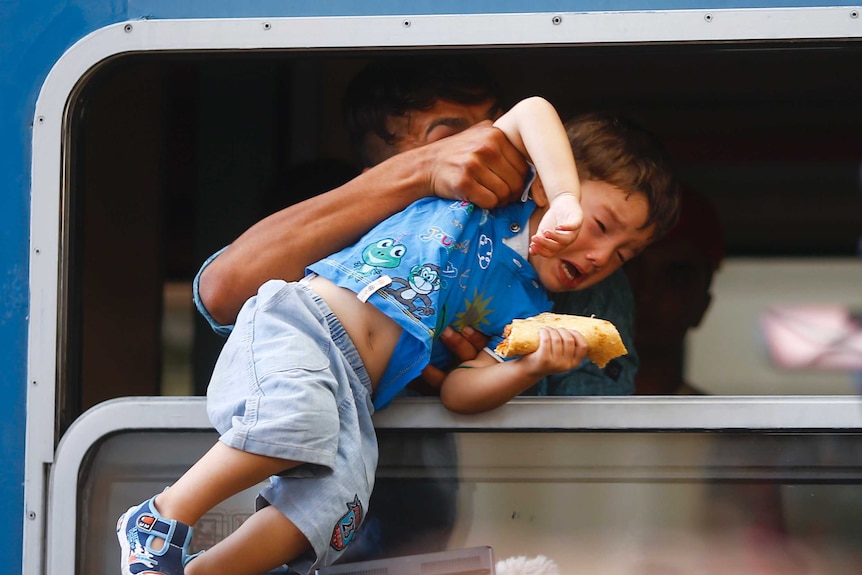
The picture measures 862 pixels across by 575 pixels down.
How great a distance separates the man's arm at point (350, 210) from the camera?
1.55 meters

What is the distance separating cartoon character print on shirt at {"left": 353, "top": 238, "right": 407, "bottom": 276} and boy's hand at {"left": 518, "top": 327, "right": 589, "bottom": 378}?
9.9 inches

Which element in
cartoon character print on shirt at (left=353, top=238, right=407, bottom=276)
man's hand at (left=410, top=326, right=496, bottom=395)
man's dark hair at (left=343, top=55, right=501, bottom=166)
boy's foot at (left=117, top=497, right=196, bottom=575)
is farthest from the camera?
man's dark hair at (left=343, top=55, right=501, bottom=166)

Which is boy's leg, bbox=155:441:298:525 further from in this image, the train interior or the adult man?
the adult man

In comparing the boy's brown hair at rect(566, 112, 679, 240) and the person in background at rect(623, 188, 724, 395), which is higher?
the boy's brown hair at rect(566, 112, 679, 240)

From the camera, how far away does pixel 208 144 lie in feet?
9.43

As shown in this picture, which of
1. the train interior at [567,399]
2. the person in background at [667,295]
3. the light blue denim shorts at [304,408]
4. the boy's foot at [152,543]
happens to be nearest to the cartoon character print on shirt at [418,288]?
the light blue denim shorts at [304,408]

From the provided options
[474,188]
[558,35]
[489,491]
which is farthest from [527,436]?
[558,35]

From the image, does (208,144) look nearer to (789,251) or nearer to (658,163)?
(658,163)

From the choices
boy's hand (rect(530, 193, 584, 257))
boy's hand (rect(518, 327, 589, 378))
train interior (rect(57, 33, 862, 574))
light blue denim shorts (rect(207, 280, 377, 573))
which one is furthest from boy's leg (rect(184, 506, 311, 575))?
boy's hand (rect(530, 193, 584, 257))

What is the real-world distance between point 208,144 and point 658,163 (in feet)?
5.31

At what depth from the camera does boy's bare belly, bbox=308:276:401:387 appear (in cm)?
146

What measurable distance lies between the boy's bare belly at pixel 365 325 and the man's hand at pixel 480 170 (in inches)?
9.5

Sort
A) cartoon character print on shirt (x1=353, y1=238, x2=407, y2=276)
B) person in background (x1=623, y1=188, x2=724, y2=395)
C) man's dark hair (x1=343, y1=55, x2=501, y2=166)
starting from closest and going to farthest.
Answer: cartoon character print on shirt (x1=353, y1=238, x2=407, y2=276) < man's dark hair (x1=343, y1=55, x2=501, y2=166) < person in background (x1=623, y1=188, x2=724, y2=395)

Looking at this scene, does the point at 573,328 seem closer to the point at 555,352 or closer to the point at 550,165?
the point at 555,352
